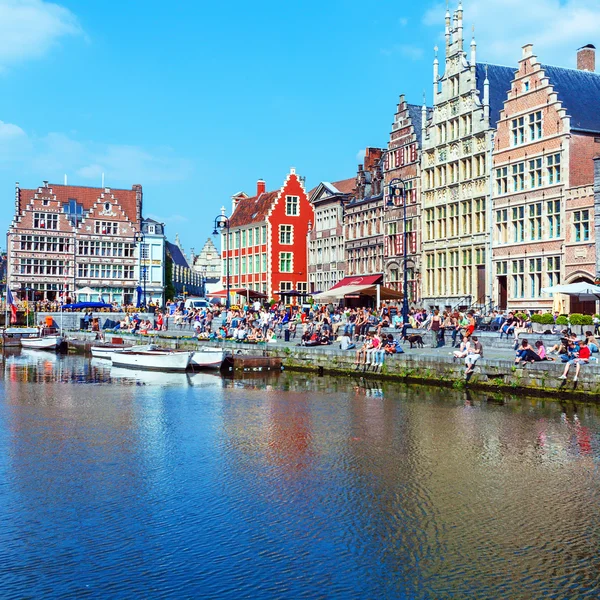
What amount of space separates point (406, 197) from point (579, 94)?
11.8 m

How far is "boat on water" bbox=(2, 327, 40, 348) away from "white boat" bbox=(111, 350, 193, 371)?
1882 centimetres

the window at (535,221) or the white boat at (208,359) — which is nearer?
the white boat at (208,359)

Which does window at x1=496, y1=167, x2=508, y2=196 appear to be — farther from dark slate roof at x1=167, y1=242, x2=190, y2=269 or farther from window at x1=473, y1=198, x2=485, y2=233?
dark slate roof at x1=167, y1=242, x2=190, y2=269

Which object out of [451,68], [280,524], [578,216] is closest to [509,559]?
[280,524]

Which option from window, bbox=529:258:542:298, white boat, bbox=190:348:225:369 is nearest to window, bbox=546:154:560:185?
window, bbox=529:258:542:298

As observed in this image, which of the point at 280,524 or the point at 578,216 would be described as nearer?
the point at 280,524

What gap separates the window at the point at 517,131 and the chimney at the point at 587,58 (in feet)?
23.6

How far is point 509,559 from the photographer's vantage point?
27.8 feet

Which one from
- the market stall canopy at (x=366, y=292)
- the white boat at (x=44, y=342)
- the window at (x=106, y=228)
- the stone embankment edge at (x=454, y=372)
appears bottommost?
the stone embankment edge at (x=454, y=372)

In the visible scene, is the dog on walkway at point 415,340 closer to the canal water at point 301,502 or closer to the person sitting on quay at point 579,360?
the person sitting on quay at point 579,360

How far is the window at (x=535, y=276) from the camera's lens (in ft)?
128

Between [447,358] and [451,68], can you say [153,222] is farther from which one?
A: [447,358]

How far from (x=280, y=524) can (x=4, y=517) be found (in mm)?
3367

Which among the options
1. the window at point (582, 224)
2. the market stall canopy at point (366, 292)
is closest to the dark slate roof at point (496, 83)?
the window at point (582, 224)
